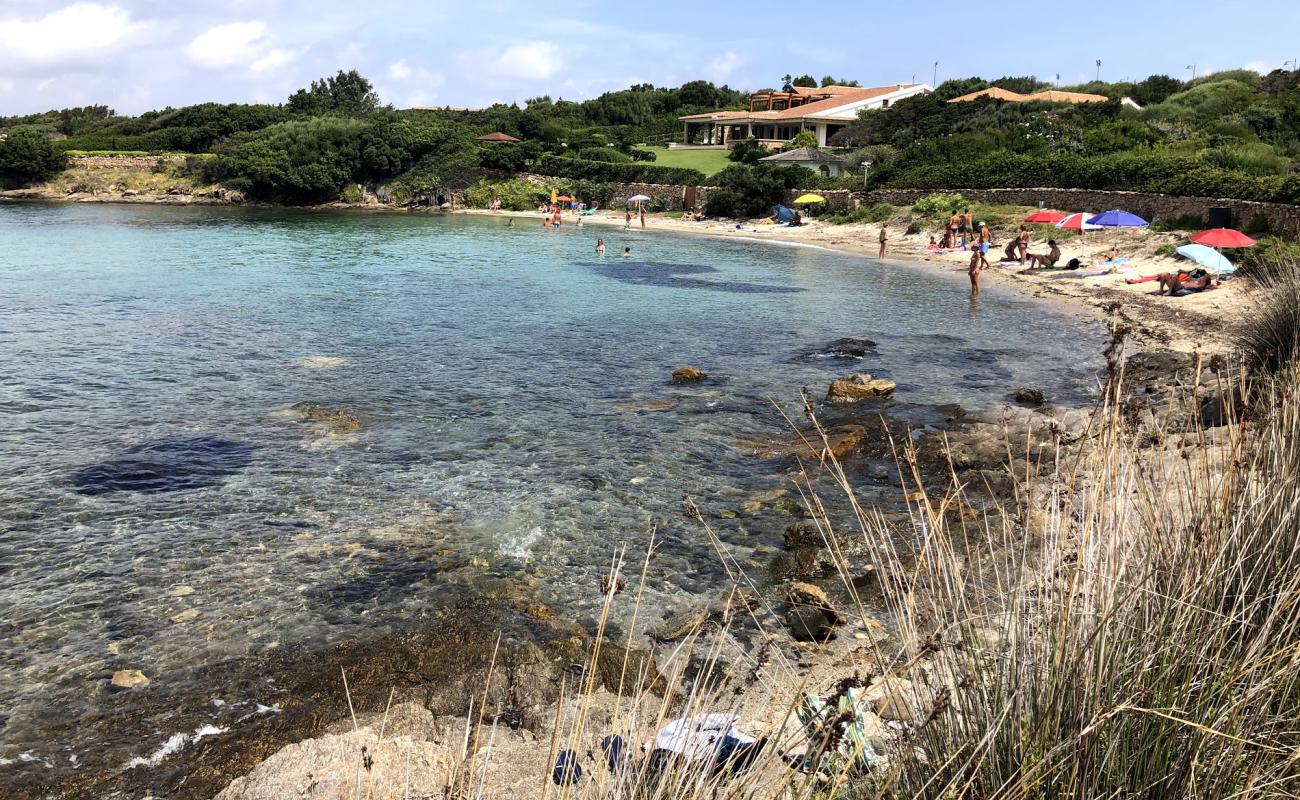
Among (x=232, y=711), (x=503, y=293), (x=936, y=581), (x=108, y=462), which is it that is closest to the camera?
(x=936, y=581)

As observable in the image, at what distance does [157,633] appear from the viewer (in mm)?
8445

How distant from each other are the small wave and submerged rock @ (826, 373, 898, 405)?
1237 cm

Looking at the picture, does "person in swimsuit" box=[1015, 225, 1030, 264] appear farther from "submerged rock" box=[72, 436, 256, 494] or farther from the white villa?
the white villa

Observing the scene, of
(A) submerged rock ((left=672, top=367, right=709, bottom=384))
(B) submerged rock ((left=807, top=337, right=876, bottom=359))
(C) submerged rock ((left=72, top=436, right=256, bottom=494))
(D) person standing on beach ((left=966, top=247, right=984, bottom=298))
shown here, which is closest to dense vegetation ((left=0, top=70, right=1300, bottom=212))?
(D) person standing on beach ((left=966, top=247, right=984, bottom=298))

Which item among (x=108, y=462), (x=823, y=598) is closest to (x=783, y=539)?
(x=823, y=598)

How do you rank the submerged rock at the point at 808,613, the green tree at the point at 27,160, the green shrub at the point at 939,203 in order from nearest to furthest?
the submerged rock at the point at 808,613 → the green shrub at the point at 939,203 → the green tree at the point at 27,160

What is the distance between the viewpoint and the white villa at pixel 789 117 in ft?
264

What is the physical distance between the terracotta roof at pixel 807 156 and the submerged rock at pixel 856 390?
171 feet

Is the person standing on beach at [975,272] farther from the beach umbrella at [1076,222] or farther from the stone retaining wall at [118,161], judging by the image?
the stone retaining wall at [118,161]

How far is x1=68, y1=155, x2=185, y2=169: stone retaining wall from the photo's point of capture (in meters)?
89.2

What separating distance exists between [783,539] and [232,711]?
617 cm

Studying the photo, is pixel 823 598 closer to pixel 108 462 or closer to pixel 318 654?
pixel 318 654

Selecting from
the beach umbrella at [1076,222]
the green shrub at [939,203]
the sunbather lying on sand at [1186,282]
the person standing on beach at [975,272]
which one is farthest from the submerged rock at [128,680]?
the green shrub at [939,203]

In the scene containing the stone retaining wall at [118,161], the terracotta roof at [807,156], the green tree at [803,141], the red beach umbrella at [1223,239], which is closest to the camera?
the red beach umbrella at [1223,239]
